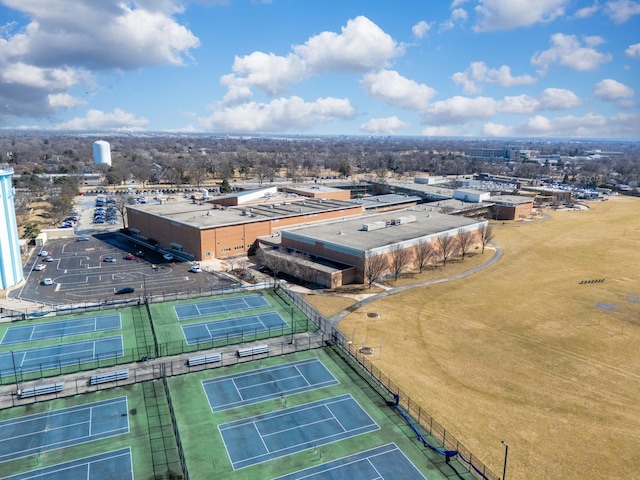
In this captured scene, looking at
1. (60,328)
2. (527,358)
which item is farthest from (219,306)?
(527,358)

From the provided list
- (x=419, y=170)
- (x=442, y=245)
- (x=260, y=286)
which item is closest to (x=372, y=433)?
(x=260, y=286)

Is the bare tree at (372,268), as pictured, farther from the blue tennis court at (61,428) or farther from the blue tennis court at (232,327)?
the blue tennis court at (61,428)

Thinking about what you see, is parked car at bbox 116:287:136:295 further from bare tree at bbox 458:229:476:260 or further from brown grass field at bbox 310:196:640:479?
bare tree at bbox 458:229:476:260

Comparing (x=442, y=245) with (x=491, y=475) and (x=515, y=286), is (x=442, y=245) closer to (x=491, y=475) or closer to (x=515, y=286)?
(x=515, y=286)

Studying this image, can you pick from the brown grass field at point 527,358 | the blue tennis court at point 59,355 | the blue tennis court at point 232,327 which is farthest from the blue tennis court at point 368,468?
the blue tennis court at point 59,355

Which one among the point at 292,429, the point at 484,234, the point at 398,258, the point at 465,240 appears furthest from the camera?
the point at 484,234

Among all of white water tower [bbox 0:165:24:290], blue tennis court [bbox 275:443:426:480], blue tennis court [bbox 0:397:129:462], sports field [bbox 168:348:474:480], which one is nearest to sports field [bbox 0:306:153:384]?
blue tennis court [bbox 0:397:129:462]

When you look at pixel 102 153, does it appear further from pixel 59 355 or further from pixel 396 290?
pixel 59 355
